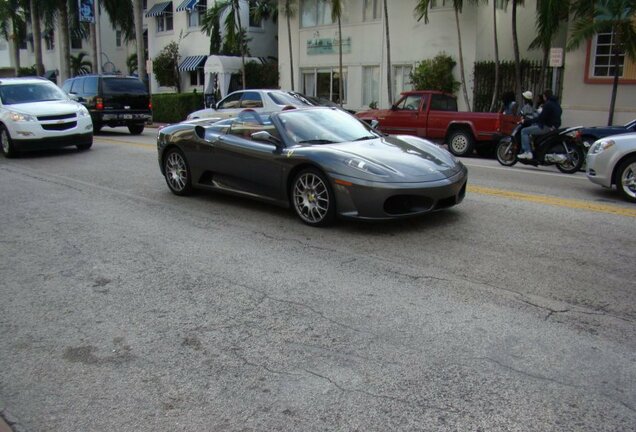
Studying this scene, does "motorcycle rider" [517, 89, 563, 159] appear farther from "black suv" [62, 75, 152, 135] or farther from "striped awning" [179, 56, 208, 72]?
"striped awning" [179, 56, 208, 72]

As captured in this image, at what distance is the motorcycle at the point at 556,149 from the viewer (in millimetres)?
12539

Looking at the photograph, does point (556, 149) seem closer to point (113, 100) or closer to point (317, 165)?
point (317, 165)

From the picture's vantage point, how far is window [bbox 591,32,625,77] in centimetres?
1933

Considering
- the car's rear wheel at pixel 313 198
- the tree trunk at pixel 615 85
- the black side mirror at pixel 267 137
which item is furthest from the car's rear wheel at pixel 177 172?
the tree trunk at pixel 615 85

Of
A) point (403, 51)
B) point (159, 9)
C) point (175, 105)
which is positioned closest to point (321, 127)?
point (403, 51)

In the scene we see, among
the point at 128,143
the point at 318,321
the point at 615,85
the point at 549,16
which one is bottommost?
the point at 318,321

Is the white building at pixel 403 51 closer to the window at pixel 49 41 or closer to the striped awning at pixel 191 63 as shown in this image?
the striped awning at pixel 191 63

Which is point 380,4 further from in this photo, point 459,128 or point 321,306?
point 321,306

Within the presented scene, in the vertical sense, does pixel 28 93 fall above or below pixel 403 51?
below

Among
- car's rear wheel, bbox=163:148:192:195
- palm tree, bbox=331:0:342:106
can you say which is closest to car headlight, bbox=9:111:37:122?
car's rear wheel, bbox=163:148:192:195

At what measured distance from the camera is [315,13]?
92.7 ft

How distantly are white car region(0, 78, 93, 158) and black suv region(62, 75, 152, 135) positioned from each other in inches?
180

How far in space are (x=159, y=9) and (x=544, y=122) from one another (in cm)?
2825

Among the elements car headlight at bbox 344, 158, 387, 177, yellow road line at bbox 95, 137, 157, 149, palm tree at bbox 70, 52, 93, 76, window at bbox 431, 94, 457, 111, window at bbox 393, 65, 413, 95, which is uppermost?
palm tree at bbox 70, 52, 93, 76
